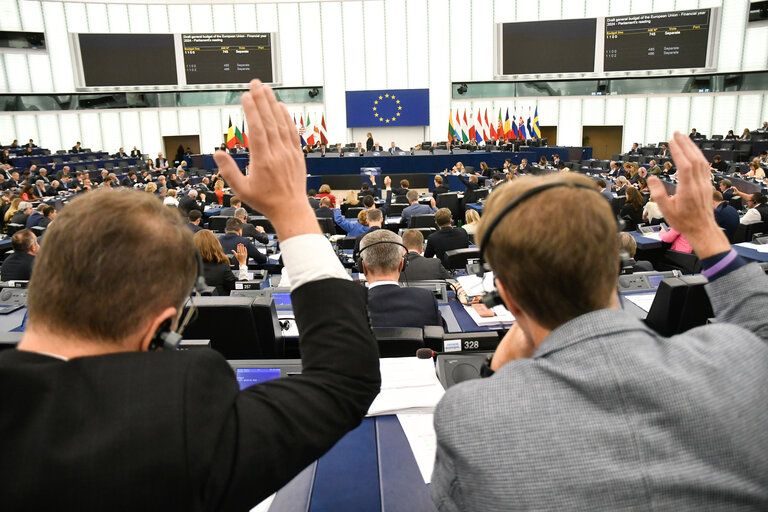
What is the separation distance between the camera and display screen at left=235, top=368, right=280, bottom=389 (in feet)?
5.74

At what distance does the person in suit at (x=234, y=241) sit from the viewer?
563cm

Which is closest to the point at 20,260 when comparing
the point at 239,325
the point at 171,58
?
the point at 239,325

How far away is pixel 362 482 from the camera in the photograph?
1.30 metres

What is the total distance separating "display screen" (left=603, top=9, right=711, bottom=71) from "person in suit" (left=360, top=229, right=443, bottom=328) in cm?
1857

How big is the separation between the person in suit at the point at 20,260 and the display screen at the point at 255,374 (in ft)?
13.1

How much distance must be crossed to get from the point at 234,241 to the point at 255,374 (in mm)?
4079

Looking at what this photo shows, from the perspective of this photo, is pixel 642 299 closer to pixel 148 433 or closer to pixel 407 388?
pixel 407 388

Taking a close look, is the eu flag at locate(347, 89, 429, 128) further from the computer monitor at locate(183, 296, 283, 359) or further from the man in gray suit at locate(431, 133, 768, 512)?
the man in gray suit at locate(431, 133, 768, 512)

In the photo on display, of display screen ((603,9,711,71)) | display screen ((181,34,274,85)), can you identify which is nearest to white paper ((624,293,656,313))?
display screen ((603,9,711,71))

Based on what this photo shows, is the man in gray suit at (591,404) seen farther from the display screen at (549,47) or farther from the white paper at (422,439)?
the display screen at (549,47)

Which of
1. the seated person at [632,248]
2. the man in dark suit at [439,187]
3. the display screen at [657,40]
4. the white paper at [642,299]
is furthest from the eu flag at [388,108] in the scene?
the white paper at [642,299]

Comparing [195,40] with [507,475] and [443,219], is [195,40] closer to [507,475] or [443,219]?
[443,219]

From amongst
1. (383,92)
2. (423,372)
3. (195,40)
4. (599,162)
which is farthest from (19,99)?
(423,372)

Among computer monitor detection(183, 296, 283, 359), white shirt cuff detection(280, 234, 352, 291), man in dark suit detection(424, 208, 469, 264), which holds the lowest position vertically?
man in dark suit detection(424, 208, 469, 264)
